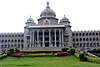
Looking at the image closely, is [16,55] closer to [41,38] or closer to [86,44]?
[41,38]

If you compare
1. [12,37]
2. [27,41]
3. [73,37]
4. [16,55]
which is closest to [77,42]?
[73,37]

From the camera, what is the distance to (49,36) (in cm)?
7444

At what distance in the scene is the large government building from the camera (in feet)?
246

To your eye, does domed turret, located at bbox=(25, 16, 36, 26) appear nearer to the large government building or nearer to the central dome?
the large government building

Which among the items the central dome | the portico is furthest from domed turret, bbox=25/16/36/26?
the portico

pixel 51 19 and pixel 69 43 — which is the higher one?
pixel 51 19

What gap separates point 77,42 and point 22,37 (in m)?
20.6

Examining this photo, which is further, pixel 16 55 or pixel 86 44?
pixel 86 44

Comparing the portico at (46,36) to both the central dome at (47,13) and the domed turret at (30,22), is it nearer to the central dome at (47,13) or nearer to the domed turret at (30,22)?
the domed turret at (30,22)

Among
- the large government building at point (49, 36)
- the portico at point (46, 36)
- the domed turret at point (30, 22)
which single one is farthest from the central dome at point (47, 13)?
the portico at point (46, 36)

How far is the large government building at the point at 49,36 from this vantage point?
246 feet

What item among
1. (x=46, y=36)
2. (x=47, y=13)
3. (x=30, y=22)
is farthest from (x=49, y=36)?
(x=30, y=22)

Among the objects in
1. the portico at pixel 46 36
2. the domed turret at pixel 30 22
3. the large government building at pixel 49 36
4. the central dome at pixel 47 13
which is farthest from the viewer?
the domed turret at pixel 30 22

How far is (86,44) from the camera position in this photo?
8675 cm
